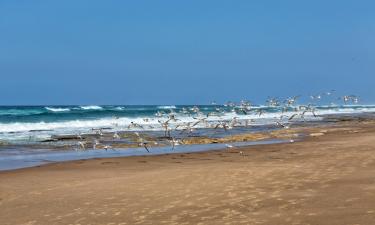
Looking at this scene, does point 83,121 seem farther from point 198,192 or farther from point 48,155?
point 198,192

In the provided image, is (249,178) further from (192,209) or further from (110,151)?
(110,151)

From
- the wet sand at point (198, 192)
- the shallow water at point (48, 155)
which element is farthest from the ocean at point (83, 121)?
the wet sand at point (198, 192)

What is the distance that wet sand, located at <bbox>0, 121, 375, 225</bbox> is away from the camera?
9.02 m

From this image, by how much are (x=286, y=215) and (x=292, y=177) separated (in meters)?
4.12

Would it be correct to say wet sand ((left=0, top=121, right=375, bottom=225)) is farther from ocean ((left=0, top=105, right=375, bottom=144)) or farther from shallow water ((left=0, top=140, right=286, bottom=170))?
ocean ((left=0, top=105, right=375, bottom=144))

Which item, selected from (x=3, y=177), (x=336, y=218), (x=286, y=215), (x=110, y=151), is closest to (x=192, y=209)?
(x=286, y=215)

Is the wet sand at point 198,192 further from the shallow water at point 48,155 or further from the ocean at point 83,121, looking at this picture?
the ocean at point 83,121

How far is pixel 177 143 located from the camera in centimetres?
2736

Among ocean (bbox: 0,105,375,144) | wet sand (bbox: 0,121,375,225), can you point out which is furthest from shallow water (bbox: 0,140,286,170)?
ocean (bbox: 0,105,375,144)

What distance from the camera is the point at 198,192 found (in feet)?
37.4

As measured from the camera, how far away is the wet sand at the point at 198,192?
29.6 ft

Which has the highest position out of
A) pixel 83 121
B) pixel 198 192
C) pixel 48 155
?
pixel 83 121

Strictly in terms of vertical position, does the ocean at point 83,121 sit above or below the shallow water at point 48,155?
above

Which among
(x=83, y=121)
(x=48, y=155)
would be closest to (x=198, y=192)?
(x=48, y=155)
